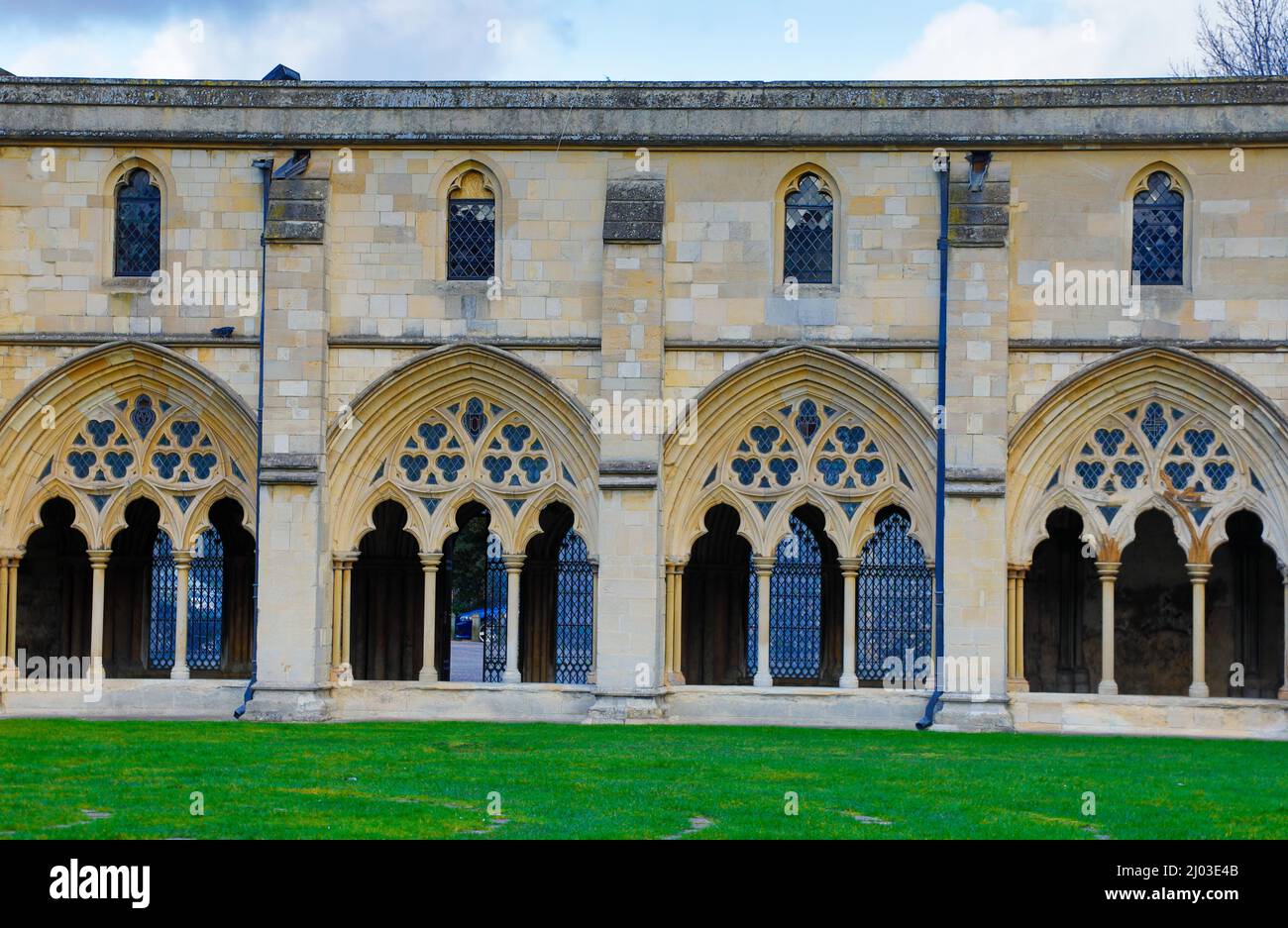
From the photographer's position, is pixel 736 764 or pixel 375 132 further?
pixel 375 132

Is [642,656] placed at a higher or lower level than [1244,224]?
lower

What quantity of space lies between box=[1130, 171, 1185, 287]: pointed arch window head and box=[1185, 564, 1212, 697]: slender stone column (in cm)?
336

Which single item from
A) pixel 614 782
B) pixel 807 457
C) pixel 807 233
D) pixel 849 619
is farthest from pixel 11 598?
pixel 614 782

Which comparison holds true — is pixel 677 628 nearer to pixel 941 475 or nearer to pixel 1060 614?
pixel 941 475

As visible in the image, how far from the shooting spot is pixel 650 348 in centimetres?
2442

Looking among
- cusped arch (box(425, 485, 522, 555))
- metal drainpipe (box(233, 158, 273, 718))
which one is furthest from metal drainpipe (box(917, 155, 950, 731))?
metal drainpipe (box(233, 158, 273, 718))

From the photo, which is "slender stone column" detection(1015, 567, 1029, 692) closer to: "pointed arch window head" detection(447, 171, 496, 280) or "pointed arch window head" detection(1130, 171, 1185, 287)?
"pointed arch window head" detection(1130, 171, 1185, 287)

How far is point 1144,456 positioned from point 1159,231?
2606mm

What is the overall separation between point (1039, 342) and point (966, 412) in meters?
1.19

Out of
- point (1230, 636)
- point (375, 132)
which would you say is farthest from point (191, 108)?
point (1230, 636)

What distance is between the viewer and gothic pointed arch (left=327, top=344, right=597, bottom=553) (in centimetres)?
2494

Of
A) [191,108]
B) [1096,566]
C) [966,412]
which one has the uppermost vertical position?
[191,108]

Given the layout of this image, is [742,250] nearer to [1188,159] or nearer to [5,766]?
[1188,159]

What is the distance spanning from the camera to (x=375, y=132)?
25.2 metres
